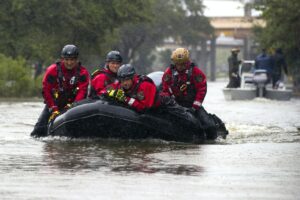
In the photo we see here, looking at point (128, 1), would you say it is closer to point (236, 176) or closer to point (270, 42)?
point (270, 42)

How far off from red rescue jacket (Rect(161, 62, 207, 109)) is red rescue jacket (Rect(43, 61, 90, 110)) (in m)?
1.62

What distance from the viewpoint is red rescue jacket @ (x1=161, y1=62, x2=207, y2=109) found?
19094mm

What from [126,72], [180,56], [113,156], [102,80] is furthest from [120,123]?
[113,156]

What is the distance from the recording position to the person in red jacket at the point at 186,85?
18938 millimetres

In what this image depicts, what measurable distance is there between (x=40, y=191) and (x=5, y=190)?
33 cm

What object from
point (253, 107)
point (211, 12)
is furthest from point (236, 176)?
point (211, 12)

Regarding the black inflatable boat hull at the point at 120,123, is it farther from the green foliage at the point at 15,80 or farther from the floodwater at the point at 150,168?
the green foliage at the point at 15,80

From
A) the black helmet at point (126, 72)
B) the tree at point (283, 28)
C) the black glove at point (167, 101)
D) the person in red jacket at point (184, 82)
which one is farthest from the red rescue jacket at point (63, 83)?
the tree at point (283, 28)

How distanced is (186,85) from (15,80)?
2182 cm

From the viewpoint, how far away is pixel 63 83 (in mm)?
18062

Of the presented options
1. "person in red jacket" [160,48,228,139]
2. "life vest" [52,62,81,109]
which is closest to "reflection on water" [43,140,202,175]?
"life vest" [52,62,81,109]

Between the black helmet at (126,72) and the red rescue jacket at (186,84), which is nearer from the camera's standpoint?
the black helmet at (126,72)

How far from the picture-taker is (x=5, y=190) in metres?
10.7

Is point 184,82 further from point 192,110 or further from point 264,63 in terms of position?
point 264,63
